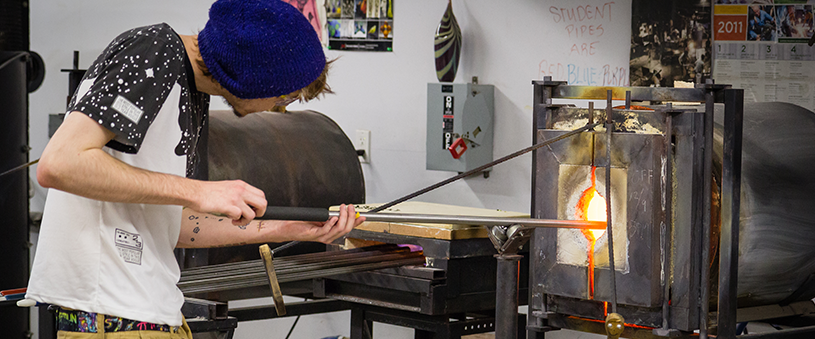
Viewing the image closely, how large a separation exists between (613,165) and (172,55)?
1.16 metres

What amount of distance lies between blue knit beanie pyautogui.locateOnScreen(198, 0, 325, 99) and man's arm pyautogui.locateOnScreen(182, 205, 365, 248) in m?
0.36

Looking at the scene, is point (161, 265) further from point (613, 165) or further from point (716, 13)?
point (716, 13)

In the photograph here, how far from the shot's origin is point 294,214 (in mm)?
1601

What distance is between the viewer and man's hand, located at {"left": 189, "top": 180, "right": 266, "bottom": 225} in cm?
138

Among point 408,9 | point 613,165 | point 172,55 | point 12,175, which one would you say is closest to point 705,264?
point 613,165

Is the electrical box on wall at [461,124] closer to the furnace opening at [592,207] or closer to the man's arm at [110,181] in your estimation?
the furnace opening at [592,207]

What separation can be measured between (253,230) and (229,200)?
17.2 inches

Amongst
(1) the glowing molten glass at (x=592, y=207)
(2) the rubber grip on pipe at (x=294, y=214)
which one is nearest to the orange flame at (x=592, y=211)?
(1) the glowing molten glass at (x=592, y=207)

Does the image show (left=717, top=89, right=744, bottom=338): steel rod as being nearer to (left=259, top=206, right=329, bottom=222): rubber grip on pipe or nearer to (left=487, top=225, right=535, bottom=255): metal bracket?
(left=487, top=225, right=535, bottom=255): metal bracket

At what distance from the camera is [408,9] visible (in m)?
3.86

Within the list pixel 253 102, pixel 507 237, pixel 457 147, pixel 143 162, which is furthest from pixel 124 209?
pixel 457 147

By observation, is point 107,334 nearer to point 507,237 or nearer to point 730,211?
point 507,237

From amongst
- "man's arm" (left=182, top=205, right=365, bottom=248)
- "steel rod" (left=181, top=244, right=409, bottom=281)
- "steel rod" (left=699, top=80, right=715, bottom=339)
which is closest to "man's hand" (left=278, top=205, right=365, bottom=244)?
"man's arm" (left=182, top=205, right=365, bottom=248)

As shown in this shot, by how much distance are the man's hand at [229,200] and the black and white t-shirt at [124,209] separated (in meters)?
0.13
